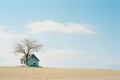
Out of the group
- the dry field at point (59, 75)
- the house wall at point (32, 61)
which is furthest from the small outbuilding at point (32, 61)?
the dry field at point (59, 75)

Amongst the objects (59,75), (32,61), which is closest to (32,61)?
(32,61)

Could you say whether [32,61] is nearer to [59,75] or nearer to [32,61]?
[32,61]

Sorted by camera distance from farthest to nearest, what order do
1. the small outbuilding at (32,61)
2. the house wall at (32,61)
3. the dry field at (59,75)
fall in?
the house wall at (32,61)
the small outbuilding at (32,61)
the dry field at (59,75)

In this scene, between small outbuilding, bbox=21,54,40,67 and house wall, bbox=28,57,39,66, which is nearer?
small outbuilding, bbox=21,54,40,67

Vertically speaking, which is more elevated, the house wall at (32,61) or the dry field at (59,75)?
the house wall at (32,61)

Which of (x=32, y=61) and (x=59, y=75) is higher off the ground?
(x=32, y=61)

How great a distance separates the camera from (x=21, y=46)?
339ft

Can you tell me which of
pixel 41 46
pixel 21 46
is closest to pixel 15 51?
pixel 21 46

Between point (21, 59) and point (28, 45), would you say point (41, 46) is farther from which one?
point (21, 59)

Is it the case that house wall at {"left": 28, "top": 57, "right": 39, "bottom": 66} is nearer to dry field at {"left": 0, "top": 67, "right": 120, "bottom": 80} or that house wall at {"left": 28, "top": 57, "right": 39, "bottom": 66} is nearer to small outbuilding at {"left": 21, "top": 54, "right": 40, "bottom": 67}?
small outbuilding at {"left": 21, "top": 54, "right": 40, "bottom": 67}

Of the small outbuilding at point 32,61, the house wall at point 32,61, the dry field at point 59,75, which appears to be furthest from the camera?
the house wall at point 32,61

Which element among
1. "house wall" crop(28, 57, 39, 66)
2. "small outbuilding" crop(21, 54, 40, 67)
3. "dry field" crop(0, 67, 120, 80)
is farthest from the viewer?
"house wall" crop(28, 57, 39, 66)

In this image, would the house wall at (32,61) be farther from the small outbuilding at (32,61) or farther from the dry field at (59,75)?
the dry field at (59,75)

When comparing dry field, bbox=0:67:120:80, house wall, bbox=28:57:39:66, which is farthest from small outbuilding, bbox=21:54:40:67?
dry field, bbox=0:67:120:80
